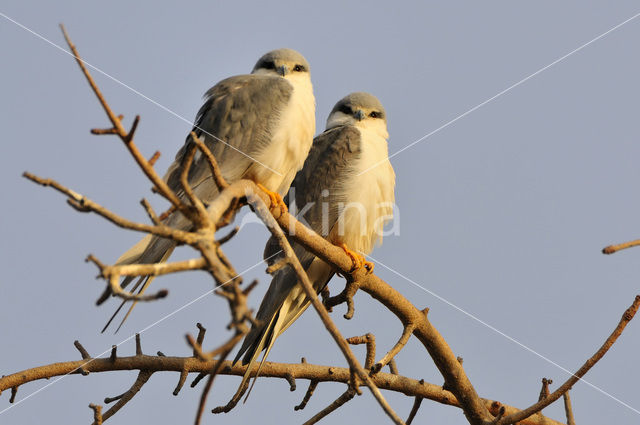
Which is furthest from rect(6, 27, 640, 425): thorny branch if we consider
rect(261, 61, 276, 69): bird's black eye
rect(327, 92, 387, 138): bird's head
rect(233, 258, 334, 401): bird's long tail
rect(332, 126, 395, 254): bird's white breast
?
rect(327, 92, 387, 138): bird's head

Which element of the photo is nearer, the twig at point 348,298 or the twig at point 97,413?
the twig at point 97,413

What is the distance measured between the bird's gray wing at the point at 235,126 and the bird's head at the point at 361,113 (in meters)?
1.19

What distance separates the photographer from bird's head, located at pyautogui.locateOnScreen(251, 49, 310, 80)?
5469 millimetres

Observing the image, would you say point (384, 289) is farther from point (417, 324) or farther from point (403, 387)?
point (403, 387)

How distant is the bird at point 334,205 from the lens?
5.18m

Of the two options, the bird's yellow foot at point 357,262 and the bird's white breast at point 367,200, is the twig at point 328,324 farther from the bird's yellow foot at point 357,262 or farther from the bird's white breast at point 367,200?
the bird's white breast at point 367,200

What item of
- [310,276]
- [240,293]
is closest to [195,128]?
[310,276]

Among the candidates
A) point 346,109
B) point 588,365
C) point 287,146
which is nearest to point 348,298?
point 287,146

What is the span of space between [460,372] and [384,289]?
61 cm

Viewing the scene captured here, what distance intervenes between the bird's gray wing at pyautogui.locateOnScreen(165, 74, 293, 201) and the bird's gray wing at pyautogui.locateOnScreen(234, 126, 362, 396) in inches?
30.2

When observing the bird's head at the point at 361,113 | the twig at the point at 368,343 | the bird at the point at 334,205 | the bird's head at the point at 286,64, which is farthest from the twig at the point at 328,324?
the bird's head at the point at 361,113

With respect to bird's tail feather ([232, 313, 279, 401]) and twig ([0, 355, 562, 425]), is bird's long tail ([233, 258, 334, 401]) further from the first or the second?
twig ([0, 355, 562, 425])

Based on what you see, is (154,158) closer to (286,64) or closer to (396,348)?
(396,348)

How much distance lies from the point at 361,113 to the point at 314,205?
1.00 metres
